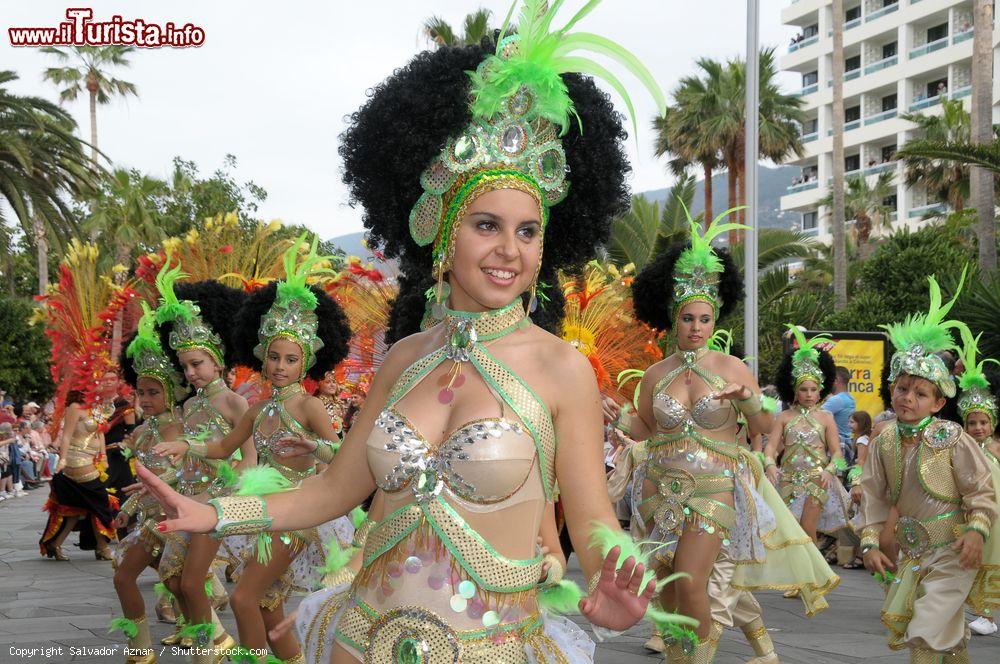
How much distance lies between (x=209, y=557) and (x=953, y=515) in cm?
422

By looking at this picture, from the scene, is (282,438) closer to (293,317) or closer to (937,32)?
(293,317)

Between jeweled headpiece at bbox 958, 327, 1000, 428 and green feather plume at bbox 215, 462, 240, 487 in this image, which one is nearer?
green feather plume at bbox 215, 462, 240, 487

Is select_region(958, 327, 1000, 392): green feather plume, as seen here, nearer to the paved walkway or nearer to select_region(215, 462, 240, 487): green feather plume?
the paved walkway

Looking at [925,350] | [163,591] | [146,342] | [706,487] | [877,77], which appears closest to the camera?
[925,350]

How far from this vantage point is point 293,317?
6914mm

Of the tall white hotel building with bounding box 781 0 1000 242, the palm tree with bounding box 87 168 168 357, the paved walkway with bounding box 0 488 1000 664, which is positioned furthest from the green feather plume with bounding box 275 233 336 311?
the tall white hotel building with bounding box 781 0 1000 242

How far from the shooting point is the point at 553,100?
3.14m

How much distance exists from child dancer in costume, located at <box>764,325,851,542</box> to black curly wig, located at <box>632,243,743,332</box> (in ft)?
12.3

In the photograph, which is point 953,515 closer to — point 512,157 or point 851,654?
point 851,654

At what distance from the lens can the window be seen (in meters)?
63.5

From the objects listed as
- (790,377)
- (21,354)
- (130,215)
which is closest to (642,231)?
(130,215)

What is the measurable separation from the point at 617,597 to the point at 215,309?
20.9 ft

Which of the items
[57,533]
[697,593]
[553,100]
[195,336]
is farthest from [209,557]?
[57,533]

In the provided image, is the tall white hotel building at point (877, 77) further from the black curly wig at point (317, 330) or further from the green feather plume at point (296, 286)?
the green feather plume at point (296, 286)
